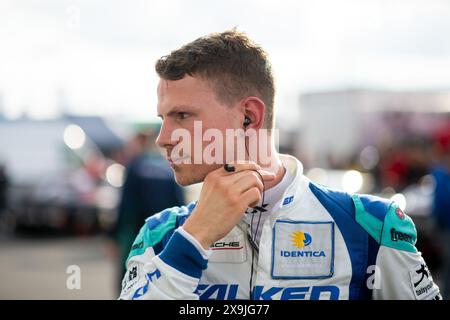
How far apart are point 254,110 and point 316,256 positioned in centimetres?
50

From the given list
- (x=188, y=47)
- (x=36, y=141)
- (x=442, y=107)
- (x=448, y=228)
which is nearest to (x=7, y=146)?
(x=36, y=141)

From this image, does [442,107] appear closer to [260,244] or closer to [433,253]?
[433,253]

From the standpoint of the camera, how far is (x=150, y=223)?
237cm

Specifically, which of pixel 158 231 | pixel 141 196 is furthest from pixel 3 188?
pixel 158 231

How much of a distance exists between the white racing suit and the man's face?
0.72 feet

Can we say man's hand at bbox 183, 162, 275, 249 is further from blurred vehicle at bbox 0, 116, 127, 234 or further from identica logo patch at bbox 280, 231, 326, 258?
blurred vehicle at bbox 0, 116, 127, 234

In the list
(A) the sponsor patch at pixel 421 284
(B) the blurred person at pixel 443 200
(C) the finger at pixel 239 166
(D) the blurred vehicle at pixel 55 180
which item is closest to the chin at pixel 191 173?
(C) the finger at pixel 239 166

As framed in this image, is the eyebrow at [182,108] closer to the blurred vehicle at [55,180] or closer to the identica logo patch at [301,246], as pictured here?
the identica logo patch at [301,246]

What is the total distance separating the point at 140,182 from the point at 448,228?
2.91m

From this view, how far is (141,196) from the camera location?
5.82 metres

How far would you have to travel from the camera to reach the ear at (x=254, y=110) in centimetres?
231

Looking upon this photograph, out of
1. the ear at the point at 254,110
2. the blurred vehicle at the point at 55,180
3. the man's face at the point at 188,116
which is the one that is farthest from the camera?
the blurred vehicle at the point at 55,180

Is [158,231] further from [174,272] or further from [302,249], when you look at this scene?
[302,249]

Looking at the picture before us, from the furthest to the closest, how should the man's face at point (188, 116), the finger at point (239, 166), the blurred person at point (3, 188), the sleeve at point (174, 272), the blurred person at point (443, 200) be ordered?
the blurred person at point (3, 188), the blurred person at point (443, 200), the man's face at point (188, 116), the finger at point (239, 166), the sleeve at point (174, 272)
